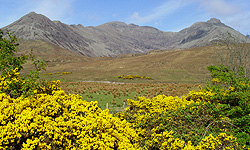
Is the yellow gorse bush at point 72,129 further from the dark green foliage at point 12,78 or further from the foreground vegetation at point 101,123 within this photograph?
the dark green foliage at point 12,78

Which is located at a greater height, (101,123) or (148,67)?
(148,67)

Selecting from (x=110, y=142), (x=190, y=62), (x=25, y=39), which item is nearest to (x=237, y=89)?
(x=110, y=142)

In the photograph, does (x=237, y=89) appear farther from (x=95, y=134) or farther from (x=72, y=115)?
(x=72, y=115)

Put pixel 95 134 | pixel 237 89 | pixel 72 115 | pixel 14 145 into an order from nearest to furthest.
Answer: pixel 14 145 < pixel 95 134 < pixel 72 115 < pixel 237 89

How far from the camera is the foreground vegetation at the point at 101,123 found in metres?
4.59

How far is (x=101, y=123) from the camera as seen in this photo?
5.06 meters

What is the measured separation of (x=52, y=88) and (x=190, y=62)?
6357 cm

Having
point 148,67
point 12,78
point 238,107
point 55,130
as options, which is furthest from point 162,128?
point 148,67

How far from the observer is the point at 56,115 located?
5730 mm

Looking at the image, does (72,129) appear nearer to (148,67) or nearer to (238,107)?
(238,107)

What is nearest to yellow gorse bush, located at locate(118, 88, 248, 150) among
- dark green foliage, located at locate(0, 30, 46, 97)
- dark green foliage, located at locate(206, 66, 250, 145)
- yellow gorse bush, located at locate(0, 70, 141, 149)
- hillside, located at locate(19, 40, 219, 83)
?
dark green foliage, located at locate(206, 66, 250, 145)

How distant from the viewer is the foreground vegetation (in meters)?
4.59

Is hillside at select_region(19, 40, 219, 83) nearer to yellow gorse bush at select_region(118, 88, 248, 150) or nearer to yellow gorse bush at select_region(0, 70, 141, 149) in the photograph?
yellow gorse bush at select_region(118, 88, 248, 150)

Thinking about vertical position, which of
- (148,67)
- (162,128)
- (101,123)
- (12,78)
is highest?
(148,67)
